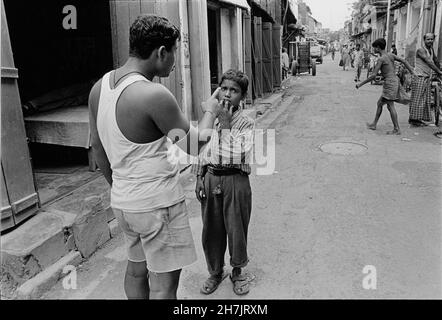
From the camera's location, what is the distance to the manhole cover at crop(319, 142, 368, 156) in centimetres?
707

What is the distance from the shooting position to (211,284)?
123 inches

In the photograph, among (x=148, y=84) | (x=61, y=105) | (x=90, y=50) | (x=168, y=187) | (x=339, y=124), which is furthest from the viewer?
(x=339, y=124)

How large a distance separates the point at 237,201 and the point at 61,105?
13.2ft

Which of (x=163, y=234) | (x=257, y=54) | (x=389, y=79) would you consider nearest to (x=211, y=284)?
(x=163, y=234)

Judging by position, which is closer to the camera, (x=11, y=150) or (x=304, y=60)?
(x=11, y=150)

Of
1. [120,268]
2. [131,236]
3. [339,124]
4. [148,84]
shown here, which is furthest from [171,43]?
[339,124]

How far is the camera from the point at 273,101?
12672mm

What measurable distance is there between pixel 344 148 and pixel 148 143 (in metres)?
5.90

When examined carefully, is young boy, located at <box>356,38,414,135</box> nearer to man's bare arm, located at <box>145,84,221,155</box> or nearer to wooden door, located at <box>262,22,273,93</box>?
wooden door, located at <box>262,22,273,93</box>

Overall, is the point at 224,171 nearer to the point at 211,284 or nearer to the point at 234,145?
the point at 234,145

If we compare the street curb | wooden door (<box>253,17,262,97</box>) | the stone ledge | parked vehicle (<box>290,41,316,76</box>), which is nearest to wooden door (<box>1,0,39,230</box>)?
the stone ledge

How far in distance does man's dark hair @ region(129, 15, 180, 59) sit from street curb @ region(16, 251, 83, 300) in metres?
2.12
